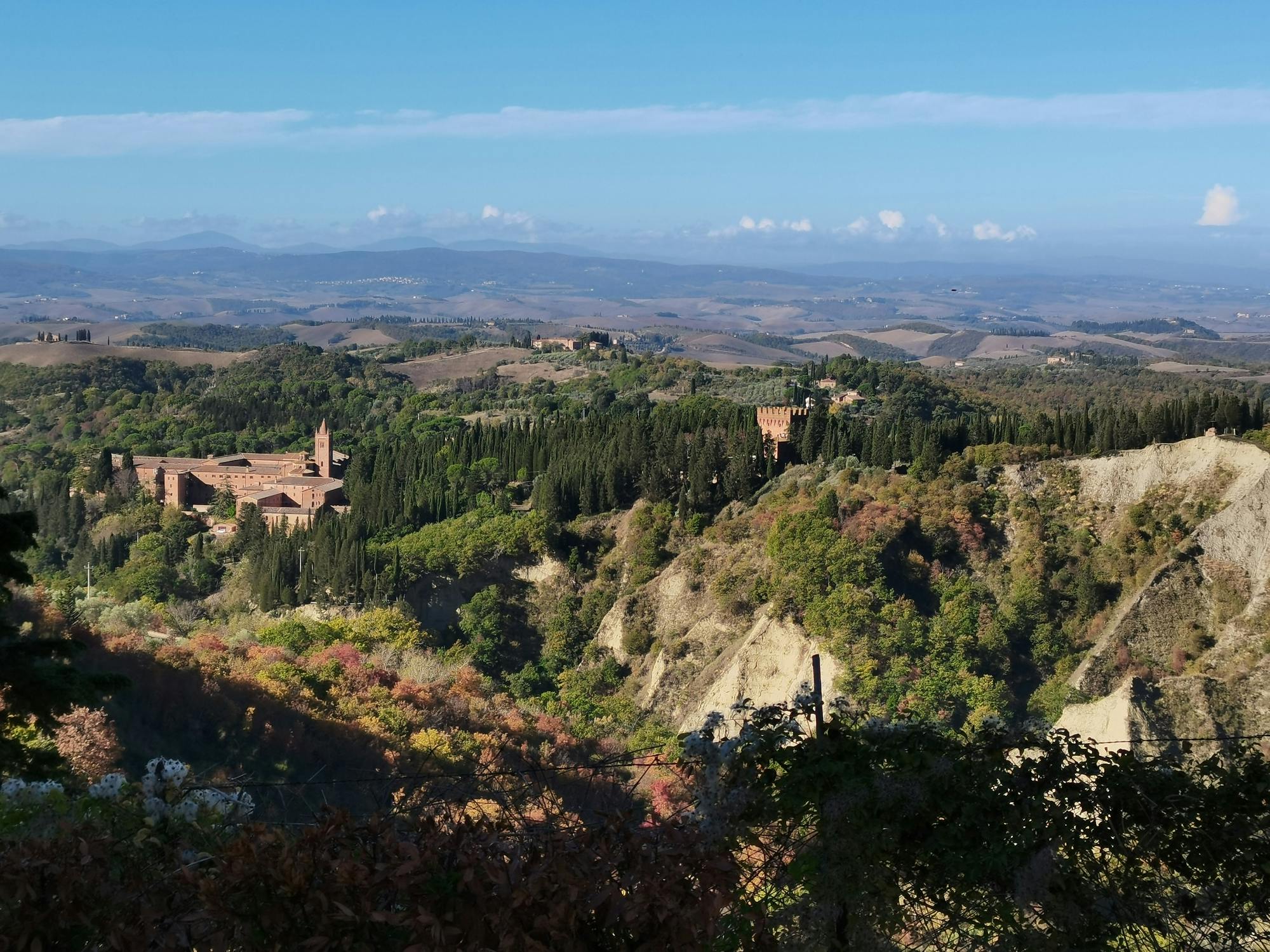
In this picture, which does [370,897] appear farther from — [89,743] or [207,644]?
[207,644]

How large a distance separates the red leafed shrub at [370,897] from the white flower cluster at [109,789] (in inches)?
36.2

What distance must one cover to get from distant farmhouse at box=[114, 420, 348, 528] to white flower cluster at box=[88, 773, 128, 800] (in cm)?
4760

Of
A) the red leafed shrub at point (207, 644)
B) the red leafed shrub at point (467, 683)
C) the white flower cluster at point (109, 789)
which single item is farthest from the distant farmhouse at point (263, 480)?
the white flower cluster at point (109, 789)

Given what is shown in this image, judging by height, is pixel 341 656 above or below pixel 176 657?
below

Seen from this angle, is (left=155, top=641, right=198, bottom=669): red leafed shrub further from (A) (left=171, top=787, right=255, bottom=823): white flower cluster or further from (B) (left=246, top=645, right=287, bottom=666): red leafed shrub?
(A) (left=171, top=787, right=255, bottom=823): white flower cluster

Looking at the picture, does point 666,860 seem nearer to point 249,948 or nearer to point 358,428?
point 249,948

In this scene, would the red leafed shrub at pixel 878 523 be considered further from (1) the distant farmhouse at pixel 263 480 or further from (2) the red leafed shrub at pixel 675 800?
(2) the red leafed shrub at pixel 675 800

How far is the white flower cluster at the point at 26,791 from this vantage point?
759 cm

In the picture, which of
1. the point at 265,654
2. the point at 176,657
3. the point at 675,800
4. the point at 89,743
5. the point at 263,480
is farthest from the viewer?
the point at 263,480

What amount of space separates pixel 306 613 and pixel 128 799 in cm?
4007

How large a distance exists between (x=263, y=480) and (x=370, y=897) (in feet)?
191

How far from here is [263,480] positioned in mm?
62188

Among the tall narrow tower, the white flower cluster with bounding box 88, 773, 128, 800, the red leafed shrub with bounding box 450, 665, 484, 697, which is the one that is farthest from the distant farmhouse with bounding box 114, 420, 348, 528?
the white flower cluster with bounding box 88, 773, 128, 800

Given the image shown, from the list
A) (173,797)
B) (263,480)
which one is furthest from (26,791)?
(263,480)
